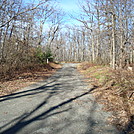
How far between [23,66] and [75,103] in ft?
39.9

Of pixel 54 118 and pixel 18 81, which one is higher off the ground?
pixel 18 81

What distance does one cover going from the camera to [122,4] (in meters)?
14.3

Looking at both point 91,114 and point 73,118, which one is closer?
point 73,118

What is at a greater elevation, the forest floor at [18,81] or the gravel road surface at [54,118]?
the forest floor at [18,81]

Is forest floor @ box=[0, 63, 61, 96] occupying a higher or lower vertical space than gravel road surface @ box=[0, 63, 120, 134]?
higher

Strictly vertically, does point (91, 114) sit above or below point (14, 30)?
below

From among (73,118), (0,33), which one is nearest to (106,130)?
(73,118)

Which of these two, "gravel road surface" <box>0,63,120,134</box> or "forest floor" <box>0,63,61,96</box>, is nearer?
"gravel road surface" <box>0,63,120,134</box>

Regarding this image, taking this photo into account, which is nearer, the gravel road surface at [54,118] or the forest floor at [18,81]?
the gravel road surface at [54,118]

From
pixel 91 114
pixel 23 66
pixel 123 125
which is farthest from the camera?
pixel 23 66

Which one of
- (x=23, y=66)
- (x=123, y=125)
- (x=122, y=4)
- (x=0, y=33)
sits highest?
(x=122, y=4)

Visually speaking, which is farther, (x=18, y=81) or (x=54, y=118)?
(x=18, y=81)

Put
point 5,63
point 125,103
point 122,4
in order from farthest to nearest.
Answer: point 122,4 → point 5,63 → point 125,103

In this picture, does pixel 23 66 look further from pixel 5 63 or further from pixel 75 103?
pixel 75 103
